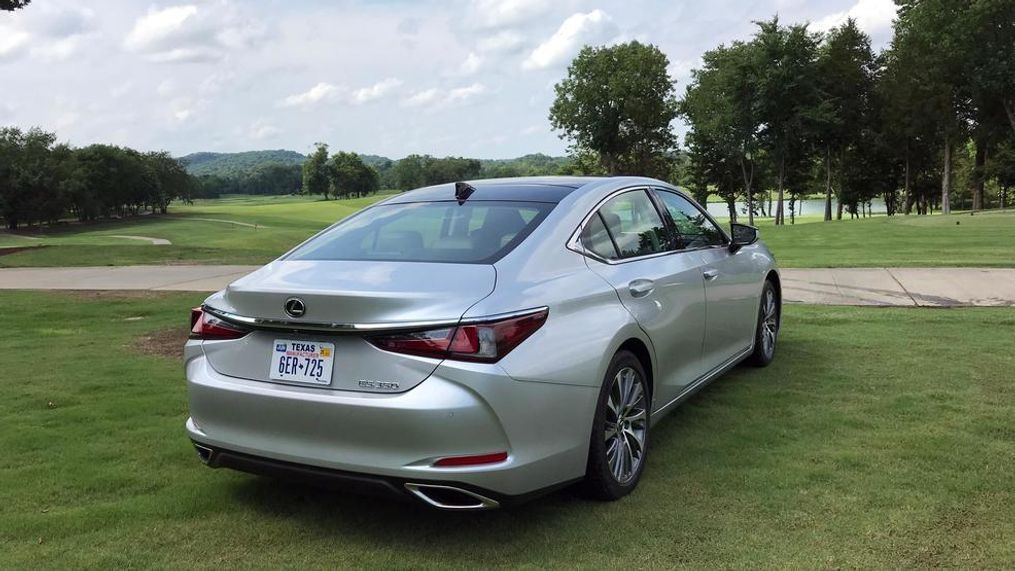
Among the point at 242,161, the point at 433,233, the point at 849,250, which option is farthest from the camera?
the point at 242,161

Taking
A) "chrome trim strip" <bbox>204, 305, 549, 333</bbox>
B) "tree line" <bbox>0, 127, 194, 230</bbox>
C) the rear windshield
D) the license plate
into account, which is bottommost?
the license plate

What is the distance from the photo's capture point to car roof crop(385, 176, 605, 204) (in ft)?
13.6

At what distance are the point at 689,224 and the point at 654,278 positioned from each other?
1.14 m

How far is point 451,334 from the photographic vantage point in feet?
9.70

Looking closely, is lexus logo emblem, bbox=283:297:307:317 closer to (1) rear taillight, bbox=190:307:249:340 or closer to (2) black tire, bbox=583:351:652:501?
(1) rear taillight, bbox=190:307:249:340

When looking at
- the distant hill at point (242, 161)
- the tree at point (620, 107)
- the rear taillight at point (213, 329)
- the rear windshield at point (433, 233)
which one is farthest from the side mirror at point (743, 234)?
the distant hill at point (242, 161)

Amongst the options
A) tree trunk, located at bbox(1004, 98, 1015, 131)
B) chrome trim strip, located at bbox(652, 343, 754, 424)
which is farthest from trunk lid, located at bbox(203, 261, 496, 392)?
tree trunk, located at bbox(1004, 98, 1015, 131)

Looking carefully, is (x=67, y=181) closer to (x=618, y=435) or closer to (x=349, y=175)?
(x=349, y=175)

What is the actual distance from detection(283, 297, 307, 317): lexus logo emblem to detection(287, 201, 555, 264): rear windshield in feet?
1.86

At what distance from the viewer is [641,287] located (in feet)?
13.1

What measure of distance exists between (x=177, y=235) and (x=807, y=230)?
3425 centimetres

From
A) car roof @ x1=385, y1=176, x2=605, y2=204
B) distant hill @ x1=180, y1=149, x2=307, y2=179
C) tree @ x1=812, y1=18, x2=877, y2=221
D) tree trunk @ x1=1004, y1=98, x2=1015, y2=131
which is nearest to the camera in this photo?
car roof @ x1=385, y1=176, x2=605, y2=204

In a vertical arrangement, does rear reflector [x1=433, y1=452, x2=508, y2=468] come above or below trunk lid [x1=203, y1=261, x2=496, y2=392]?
below

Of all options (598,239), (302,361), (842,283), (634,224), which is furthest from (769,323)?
(842,283)
